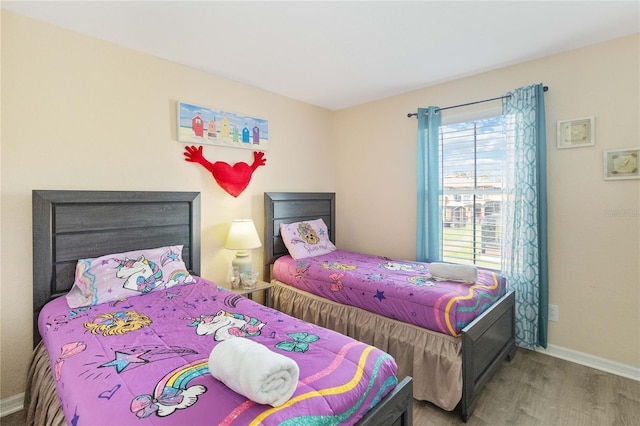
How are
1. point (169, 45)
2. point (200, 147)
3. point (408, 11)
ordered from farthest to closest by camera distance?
point (200, 147) < point (169, 45) < point (408, 11)

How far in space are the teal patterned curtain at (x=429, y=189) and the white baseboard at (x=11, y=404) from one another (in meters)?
3.23

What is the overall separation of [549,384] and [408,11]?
8.76 feet

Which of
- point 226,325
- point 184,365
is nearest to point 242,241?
point 226,325

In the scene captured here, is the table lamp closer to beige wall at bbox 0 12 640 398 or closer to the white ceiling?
beige wall at bbox 0 12 640 398

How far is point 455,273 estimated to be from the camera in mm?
2350

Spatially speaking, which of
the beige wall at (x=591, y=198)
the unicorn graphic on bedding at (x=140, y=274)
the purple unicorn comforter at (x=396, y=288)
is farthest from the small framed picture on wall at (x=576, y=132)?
the unicorn graphic on bedding at (x=140, y=274)

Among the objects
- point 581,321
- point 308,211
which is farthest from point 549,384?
point 308,211

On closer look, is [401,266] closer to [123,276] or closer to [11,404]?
[123,276]

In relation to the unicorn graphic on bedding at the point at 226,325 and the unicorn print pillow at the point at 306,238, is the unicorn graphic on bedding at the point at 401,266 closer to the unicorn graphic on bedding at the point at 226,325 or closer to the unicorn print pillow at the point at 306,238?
the unicorn print pillow at the point at 306,238

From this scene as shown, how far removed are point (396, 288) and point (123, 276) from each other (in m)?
1.86

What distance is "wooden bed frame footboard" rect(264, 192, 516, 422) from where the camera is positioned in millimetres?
1863

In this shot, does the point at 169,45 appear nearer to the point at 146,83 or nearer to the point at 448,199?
the point at 146,83

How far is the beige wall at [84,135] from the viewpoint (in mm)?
1944

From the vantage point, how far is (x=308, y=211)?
373 centimetres
